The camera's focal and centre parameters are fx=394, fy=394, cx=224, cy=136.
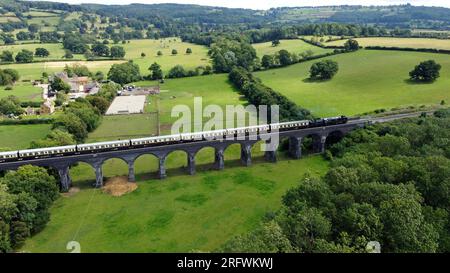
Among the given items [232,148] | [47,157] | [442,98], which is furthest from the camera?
[442,98]

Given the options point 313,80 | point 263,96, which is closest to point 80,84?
point 263,96

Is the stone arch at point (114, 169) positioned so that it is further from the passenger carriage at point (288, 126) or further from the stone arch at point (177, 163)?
the passenger carriage at point (288, 126)

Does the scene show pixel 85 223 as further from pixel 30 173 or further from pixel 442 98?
pixel 442 98

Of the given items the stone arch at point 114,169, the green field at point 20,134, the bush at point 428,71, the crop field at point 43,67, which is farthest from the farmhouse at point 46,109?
the bush at point 428,71

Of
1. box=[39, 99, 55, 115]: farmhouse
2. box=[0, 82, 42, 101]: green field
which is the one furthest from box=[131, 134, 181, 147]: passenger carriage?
box=[0, 82, 42, 101]: green field

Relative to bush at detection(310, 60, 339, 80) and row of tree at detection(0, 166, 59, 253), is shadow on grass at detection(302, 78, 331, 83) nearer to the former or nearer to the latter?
bush at detection(310, 60, 339, 80)
